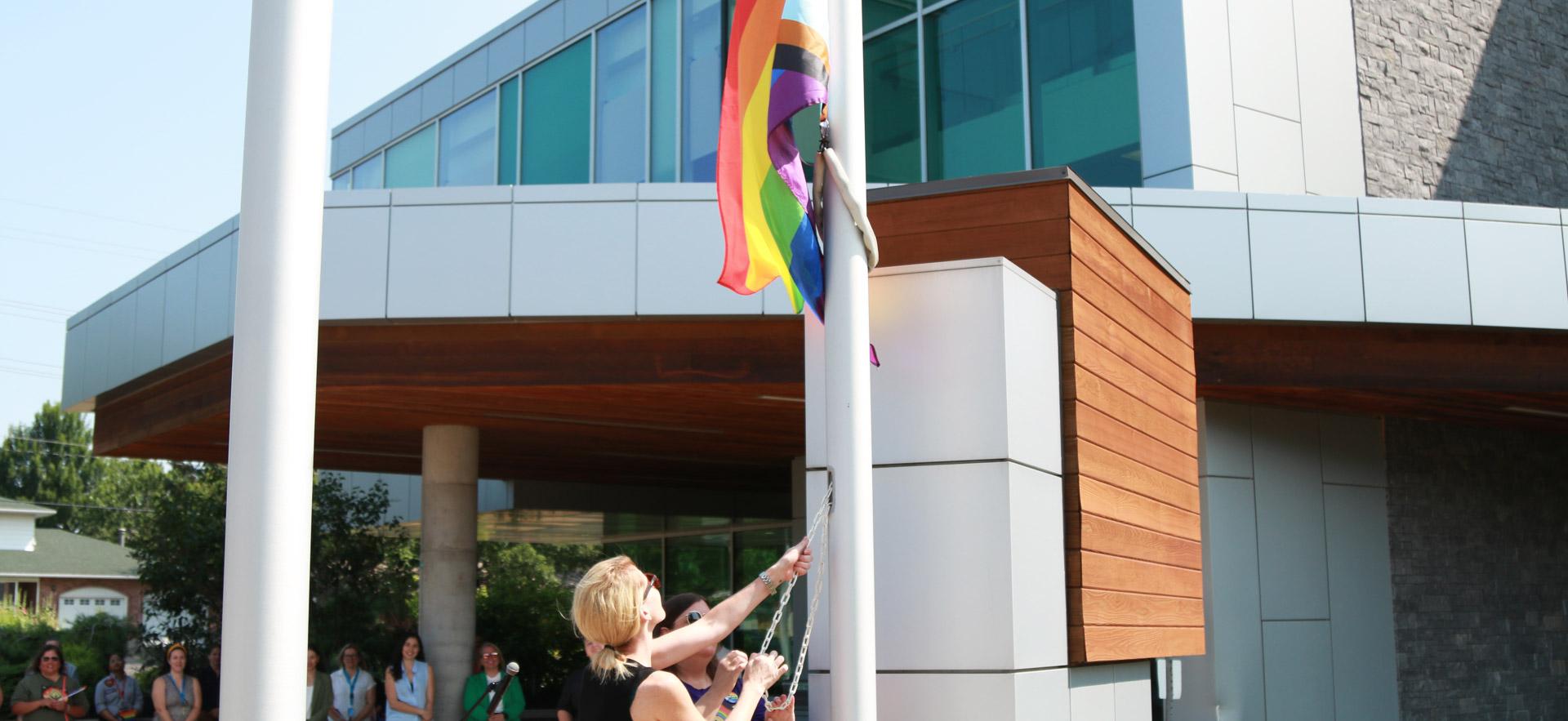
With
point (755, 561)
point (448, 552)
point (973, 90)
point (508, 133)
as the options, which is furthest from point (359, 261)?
point (755, 561)

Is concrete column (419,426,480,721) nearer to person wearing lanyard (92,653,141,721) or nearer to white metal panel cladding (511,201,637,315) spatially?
person wearing lanyard (92,653,141,721)

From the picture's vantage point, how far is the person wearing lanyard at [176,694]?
14.1m

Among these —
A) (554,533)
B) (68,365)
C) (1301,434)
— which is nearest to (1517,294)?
(1301,434)

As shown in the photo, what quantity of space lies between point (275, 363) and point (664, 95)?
57.8 feet

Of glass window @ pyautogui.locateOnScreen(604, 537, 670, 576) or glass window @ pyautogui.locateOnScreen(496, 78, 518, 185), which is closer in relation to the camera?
glass window @ pyautogui.locateOnScreen(496, 78, 518, 185)

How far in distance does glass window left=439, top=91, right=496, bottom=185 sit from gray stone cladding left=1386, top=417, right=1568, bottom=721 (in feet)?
49.0

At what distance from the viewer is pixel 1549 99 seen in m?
17.5

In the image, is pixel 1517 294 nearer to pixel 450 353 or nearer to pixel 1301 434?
pixel 1301 434

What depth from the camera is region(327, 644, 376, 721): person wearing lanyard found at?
49.9 feet

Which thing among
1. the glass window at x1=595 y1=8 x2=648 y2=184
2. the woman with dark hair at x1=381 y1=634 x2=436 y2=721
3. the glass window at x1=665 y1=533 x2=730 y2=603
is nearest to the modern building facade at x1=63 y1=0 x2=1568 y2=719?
the woman with dark hair at x1=381 y1=634 x2=436 y2=721

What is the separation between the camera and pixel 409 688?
14555 mm

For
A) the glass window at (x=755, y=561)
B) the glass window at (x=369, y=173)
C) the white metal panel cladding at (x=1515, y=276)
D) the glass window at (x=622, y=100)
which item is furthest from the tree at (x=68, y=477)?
the white metal panel cladding at (x=1515, y=276)

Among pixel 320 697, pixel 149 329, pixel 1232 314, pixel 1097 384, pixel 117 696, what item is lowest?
pixel 117 696

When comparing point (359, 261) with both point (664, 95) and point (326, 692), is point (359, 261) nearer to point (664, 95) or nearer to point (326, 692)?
point (326, 692)
